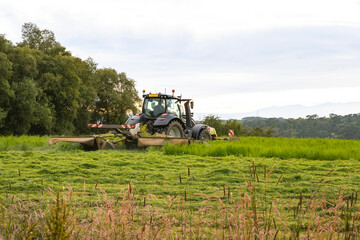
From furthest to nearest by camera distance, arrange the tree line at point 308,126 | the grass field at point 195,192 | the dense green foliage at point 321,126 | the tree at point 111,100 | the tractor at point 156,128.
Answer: the dense green foliage at point 321,126
the tree at point 111,100
the tree line at point 308,126
the tractor at point 156,128
the grass field at point 195,192

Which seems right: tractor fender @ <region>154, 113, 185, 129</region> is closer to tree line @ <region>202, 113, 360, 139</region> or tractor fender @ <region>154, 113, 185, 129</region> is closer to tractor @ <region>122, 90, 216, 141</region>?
tractor @ <region>122, 90, 216, 141</region>

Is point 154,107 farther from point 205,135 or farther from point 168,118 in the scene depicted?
point 205,135

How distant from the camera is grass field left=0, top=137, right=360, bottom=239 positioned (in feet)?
9.82

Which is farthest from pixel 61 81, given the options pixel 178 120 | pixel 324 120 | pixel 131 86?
pixel 324 120

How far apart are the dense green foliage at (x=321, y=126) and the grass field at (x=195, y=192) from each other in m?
34.9

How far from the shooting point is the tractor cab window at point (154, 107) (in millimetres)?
13930

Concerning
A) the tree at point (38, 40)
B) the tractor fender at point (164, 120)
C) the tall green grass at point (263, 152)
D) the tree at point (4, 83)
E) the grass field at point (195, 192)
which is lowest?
the grass field at point (195, 192)

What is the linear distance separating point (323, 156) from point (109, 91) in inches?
1328

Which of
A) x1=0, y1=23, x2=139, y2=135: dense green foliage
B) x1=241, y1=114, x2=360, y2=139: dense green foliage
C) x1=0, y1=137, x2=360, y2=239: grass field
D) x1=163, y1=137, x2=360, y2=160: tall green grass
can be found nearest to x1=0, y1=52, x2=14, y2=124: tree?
x1=0, y1=23, x2=139, y2=135: dense green foliage

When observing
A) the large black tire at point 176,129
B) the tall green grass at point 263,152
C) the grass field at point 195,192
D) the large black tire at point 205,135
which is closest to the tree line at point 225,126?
the large black tire at point 205,135

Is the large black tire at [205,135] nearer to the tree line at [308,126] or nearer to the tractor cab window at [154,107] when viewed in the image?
the tractor cab window at [154,107]

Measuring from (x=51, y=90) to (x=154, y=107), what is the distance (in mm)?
20184

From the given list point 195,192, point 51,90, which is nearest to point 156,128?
point 195,192

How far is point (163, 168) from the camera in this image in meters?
7.75
